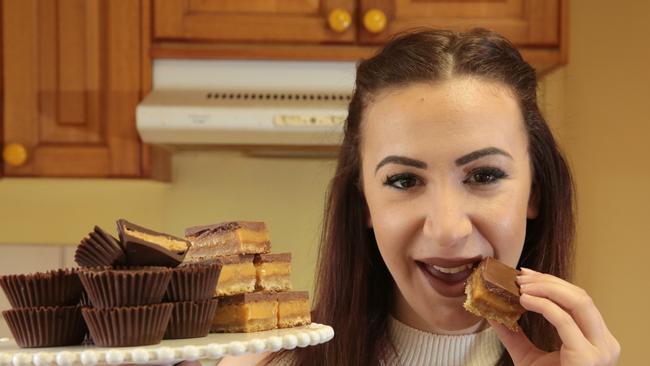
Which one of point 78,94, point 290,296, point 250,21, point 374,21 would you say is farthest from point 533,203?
point 78,94

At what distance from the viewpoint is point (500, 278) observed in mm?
1230

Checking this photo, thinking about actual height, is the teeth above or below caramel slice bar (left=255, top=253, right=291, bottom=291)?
above

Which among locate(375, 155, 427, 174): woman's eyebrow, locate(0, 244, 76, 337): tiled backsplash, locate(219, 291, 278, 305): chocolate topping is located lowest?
locate(0, 244, 76, 337): tiled backsplash

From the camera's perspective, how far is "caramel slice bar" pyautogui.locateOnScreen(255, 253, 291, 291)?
4.55ft

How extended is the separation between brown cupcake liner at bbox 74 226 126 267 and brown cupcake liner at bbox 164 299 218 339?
94 mm

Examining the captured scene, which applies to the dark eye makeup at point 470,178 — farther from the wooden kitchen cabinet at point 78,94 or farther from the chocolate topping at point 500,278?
the wooden kitchen cabinet at point 78,94

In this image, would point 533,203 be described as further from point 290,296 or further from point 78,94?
point 78,94

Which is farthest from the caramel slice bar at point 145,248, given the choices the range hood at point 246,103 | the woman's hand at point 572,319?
the range hood at point 246,103

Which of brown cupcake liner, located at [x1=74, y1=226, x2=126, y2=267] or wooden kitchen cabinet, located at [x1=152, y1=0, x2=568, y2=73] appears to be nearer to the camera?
brown cupcake liner, located at [x1=74, y1=226, x2=126, y2=267]

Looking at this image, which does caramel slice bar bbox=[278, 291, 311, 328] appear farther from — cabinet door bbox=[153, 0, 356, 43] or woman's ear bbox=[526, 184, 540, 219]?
cabinet door bbox=[153, 0, 356, 43]

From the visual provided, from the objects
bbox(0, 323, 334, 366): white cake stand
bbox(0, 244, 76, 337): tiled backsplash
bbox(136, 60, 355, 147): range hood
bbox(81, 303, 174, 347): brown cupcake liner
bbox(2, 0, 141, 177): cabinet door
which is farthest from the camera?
bbox(0, 244, 76, 337): tiled backsplash

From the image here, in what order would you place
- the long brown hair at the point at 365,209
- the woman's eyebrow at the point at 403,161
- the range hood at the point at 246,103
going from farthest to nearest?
the range hood at the point at 246,103
the long brown hair at the point at 365,209
the woman's eyebrow at the point at 403,161

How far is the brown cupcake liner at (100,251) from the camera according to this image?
1.13m

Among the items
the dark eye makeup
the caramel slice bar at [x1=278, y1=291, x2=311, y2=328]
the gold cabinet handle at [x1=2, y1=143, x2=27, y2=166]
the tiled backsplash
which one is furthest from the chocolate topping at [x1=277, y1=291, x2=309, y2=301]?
the tiled backsplash
